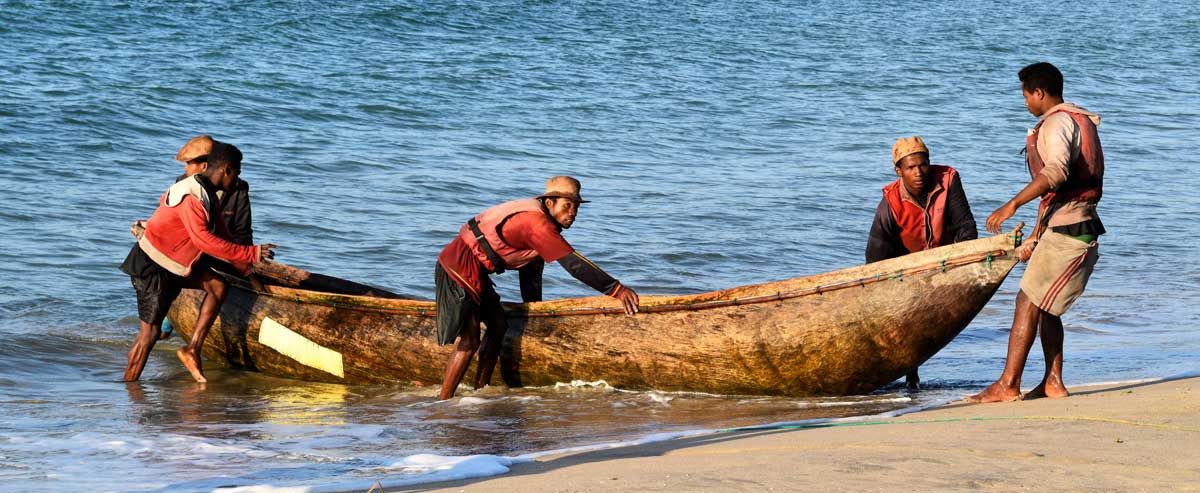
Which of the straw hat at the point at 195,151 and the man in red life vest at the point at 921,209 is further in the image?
the straw hat at the point at 195,151

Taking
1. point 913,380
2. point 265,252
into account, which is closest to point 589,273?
point 265,252

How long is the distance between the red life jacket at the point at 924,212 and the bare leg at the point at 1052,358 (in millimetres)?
799

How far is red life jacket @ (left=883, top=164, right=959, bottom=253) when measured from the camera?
6867 millimetres

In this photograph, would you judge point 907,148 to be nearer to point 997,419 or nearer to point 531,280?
point 997,419

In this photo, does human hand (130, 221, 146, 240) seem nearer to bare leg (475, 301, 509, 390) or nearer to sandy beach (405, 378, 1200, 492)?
bare leg (475, 301, 509, 390)

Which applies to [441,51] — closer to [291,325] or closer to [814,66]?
[814,66]

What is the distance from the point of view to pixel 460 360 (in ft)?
23.1

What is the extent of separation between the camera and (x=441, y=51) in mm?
24250

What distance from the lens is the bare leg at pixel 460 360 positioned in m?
7.02

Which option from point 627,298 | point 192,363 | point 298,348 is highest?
point 627,298

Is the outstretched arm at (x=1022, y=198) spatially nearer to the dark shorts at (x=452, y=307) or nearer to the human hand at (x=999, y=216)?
the human hand at (x=999, y=216)

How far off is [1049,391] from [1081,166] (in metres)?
1.15

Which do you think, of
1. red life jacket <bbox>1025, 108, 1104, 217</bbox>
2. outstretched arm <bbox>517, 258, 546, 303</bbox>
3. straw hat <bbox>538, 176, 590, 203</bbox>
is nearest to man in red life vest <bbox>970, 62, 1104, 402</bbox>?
red life jacket <bbox>1025, 108, 1104, 217</bbox>

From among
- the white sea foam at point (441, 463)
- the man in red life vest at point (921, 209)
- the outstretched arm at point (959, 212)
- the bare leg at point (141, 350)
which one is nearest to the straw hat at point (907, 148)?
the man in red life vest at point (921, 209)
